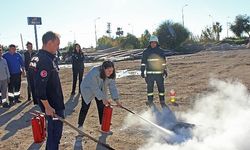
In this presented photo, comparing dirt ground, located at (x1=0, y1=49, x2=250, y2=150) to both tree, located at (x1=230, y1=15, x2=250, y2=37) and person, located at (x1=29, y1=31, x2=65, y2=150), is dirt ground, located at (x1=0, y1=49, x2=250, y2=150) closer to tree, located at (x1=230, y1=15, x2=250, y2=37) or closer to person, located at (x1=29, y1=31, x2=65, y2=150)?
person, located at (x1=29, y1=31, x2=65, y2=150)

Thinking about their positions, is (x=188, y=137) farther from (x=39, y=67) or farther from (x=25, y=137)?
(x=25, y=137)

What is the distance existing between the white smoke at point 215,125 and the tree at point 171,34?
129 ft

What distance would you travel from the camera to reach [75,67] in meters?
12.8

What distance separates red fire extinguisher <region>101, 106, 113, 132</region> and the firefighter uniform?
183 centimetres

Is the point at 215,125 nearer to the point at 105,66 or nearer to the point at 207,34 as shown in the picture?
the point at 105,66

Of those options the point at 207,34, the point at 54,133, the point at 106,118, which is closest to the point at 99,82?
the point at 106,118

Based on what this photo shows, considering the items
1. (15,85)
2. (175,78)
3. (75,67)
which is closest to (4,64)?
(15,85)

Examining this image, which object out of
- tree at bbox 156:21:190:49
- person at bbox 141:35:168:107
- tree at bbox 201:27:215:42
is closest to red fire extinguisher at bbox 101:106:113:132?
person at bbox 141:35:168:107

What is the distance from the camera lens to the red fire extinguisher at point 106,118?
7.03 m

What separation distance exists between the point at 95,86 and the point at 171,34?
4472 centimetres

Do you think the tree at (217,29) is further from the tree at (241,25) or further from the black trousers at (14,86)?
the black trousers at (14,86)

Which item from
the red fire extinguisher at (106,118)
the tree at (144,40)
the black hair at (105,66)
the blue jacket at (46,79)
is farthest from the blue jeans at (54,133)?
the tree at (144,40)

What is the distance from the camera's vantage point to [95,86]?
6.95 m

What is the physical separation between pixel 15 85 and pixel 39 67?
7.57 metres
